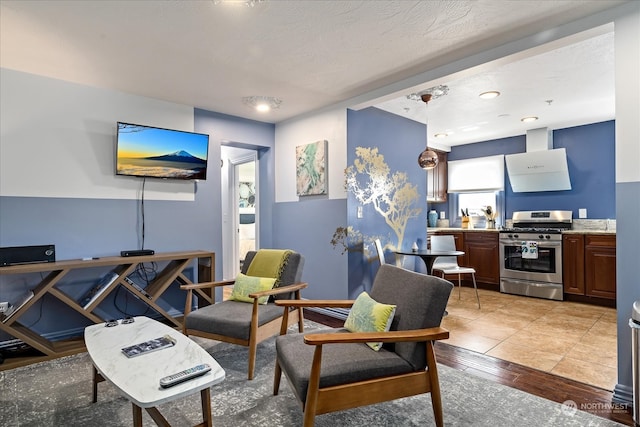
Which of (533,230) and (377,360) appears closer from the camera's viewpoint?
(377,360)

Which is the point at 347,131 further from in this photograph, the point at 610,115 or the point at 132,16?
the point at 610,115

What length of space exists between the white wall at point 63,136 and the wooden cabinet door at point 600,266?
511 cm

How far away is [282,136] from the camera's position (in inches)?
178

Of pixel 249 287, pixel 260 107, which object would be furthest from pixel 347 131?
pixel 249 287

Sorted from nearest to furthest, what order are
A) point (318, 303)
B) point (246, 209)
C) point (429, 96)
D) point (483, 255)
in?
point (318, 303) → point (429, 96) → point (483, 255) → point (246, 209)

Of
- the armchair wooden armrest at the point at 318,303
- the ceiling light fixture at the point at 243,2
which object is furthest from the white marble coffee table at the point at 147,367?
the ceiling light fixture at the point at 243,2

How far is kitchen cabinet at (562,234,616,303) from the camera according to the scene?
4055 mm

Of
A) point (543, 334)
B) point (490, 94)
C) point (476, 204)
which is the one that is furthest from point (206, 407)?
point (476, 204)

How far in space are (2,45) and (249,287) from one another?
2.52 m

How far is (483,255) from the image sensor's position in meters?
5.25

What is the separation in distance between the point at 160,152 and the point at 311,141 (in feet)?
5.44

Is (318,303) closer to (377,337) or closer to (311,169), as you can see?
(377,337)

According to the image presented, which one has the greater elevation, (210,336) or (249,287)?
(249,287)

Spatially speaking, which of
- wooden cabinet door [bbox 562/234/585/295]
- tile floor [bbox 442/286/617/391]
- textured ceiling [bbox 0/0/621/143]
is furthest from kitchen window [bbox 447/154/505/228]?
textured ceiling [bbox 0/0/621/143]
